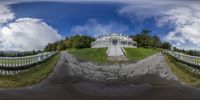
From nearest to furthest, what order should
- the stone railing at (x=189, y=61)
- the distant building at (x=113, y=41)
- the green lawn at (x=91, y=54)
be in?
the distant building at (x=113, y=41) < the green lawn at (x=91, y=54) < the stone railing at (x=189, y=61)

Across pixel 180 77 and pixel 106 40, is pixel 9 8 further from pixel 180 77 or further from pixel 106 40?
pixel 180 77

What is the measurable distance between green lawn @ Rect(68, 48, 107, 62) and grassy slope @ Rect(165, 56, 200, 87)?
0.62 metres

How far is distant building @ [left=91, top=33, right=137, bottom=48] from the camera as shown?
9.36m

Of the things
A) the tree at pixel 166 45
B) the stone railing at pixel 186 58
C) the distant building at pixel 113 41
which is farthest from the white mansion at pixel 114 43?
the stone railing at pixel 186 58

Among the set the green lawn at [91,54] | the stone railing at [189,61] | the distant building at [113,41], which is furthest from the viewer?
the stone railing at [189,61]

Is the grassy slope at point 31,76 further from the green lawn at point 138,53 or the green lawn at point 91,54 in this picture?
the green lawn at point 138,53

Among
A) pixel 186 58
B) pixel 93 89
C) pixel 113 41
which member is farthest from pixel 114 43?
pixel 186 58

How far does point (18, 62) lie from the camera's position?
958 cm

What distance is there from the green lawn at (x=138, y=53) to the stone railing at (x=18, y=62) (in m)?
0.71

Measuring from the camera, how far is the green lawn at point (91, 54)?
9477mm

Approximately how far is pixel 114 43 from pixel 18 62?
0.93 meters

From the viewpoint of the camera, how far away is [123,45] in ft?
30.9

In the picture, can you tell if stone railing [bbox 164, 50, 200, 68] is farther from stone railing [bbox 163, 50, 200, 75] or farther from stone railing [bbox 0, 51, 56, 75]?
stone railing [bbox 0, 51, 56, 75]

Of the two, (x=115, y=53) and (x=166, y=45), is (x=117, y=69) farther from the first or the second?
(x=166, y=45)
